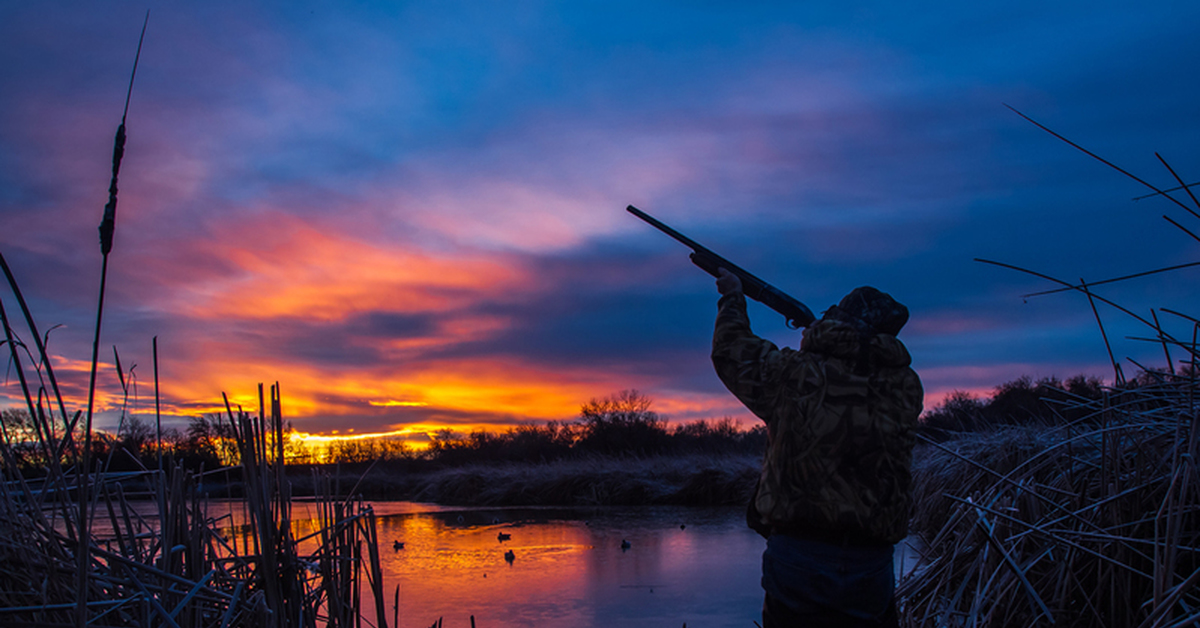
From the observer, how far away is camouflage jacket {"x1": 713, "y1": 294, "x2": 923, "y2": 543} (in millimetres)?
2533

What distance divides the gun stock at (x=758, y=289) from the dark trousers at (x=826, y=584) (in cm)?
135

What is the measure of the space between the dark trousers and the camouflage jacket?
0.26 ft

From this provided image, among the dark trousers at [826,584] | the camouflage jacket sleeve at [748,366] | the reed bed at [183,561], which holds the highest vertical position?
the camouflage jacket sleeve at [748,366]

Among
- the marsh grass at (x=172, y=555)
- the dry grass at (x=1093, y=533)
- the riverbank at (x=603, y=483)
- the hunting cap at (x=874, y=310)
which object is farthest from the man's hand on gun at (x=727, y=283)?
the riverbank at (x=603, y=483)

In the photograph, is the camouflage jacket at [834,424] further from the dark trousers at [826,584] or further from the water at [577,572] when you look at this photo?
the water at [577,572]

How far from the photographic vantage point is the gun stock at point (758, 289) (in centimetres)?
368

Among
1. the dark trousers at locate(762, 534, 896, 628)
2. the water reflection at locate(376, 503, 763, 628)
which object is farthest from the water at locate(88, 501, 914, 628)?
the dark trousers at locate(762, 534, 896, 628)

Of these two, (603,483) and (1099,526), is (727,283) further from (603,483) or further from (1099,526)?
(603,483)

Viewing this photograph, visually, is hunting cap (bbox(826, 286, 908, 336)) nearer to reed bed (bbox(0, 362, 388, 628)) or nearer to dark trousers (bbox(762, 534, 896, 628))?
dark trousers (bbox(762, 534, 896, 628))

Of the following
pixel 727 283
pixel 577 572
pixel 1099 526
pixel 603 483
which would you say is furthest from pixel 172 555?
pixel 603 483

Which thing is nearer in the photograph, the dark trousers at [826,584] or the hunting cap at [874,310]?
the dark trousers at [826,584]

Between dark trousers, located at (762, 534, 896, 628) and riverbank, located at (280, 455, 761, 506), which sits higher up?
dark trousers, located at (762, 534, 896, 628)

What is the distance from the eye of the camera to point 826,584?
2.53m

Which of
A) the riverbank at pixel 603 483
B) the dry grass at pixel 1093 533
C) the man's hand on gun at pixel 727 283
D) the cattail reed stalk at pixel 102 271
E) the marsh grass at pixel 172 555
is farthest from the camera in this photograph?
the riverbank at pixel 603 483
